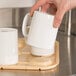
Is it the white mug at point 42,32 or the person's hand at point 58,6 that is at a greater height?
the person's hand at point 58,6

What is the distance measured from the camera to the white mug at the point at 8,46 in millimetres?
720

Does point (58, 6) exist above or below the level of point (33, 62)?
above

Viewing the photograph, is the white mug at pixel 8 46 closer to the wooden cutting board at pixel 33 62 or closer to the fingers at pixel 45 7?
the wooden cutting board at pixel 33 62

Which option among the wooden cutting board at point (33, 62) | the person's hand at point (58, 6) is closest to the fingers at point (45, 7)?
the person's hand at point (58, 6)

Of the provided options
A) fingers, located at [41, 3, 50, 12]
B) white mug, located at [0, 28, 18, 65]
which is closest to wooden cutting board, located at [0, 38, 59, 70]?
white mug, located at [0, 28, 18, 65]

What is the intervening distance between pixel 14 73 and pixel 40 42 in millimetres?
122

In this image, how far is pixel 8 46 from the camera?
727mm

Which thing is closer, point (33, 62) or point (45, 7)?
point (33, 62)

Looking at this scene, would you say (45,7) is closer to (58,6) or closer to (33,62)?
(58,6)


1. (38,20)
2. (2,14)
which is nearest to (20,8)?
(2,14)

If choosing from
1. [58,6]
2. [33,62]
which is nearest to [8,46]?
[33,62]

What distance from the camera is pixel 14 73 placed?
0.70 meters

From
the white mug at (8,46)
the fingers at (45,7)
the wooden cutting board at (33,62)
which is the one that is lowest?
the wooden cutting board at (33,62)

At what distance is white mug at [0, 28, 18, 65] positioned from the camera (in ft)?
2.36
